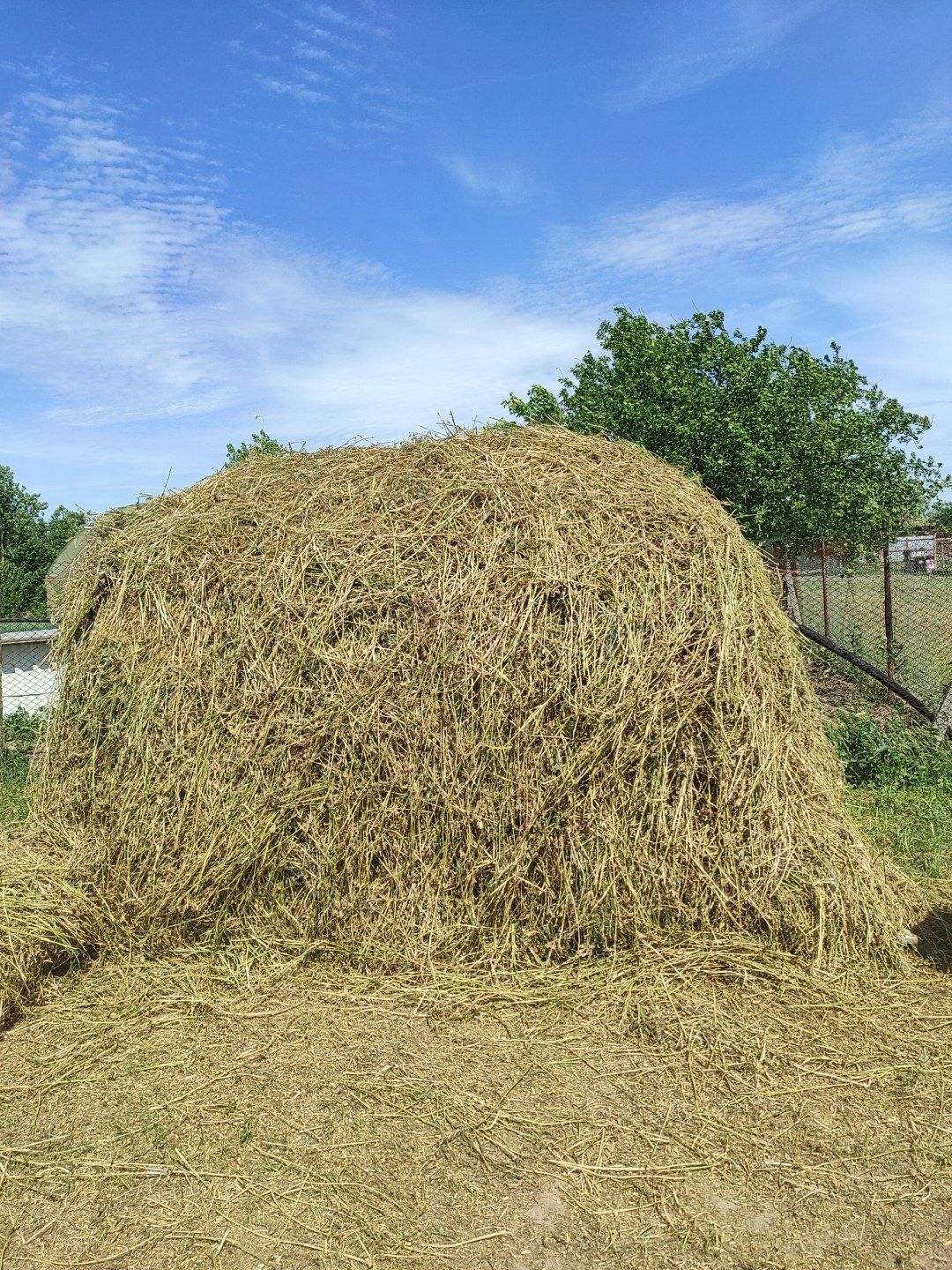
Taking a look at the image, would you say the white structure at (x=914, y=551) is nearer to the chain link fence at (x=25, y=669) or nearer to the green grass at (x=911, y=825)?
the green grass at (x=911, y=825)

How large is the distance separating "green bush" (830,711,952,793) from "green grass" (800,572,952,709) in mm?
1654

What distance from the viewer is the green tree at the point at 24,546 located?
105ft

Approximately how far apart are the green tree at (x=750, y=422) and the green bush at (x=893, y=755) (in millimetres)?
6398

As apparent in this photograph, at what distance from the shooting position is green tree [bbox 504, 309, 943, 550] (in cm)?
1548

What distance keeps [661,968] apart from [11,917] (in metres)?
3.19

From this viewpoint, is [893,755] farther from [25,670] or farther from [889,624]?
[25,670]

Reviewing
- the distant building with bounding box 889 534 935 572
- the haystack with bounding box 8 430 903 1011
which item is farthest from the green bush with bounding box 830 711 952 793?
the haystack with bounding box 8 430 903 1011

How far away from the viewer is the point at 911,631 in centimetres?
1531

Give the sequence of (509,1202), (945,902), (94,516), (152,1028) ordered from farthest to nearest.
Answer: (94,516) < (945,902) < (152,1028) < (509,1202)

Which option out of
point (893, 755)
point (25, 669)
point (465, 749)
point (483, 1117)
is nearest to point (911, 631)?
point (893, 755)

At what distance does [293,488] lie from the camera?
5.63 metres

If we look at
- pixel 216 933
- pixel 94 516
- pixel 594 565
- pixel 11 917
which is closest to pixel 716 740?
pixel 594 565

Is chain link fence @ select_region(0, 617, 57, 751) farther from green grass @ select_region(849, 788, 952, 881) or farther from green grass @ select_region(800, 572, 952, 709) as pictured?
green grass @ select_region(800, 572, 952, 709)

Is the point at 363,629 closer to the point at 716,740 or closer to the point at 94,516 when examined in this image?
the point at 716,740
